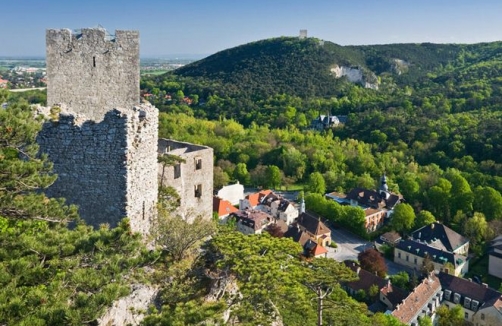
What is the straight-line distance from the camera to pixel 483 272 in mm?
34594

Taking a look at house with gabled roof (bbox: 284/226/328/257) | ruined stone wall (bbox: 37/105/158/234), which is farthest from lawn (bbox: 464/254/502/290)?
ruined stone wall (bbox: 37/105/158/234)

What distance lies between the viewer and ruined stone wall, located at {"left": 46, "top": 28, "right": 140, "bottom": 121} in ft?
38.1

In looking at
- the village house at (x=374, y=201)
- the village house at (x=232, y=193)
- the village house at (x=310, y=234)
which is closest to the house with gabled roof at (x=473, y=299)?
the village house at (x=310, y=234)

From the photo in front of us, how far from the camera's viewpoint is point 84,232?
23.1 feet

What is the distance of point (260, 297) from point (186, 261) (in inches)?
71.0

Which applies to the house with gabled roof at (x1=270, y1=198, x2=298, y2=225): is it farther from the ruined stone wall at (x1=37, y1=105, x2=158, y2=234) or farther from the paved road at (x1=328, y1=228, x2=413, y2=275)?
the ruined stone wall at (x1=37, y1=105, x2=158, y2=234)

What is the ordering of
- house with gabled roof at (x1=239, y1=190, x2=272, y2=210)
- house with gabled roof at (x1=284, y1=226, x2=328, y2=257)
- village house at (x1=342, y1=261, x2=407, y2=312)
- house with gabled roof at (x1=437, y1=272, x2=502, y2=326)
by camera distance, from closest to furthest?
house with gabled roof at (x1=437, y1=272, x2=502, y2=326) < village house at (x1=342, y1=261, x2=407, y2=312) < house with gabled roof at (x1=284, y1=226, x2=328, y2=257) < house with gabled roof at (x1=239, y1=190, x2=272, y2=210)

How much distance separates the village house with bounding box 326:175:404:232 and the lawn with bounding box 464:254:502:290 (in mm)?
9293

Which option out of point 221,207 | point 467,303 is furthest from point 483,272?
point 221,207

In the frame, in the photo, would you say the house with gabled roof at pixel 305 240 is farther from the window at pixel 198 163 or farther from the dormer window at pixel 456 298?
the window at pixel 198 163

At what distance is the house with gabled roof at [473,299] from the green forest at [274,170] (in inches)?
295

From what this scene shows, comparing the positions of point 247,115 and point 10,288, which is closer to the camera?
point 10,288

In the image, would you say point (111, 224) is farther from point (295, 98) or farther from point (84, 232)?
point (295, 98)

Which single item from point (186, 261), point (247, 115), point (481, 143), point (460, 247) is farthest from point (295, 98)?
point (186, 261)
